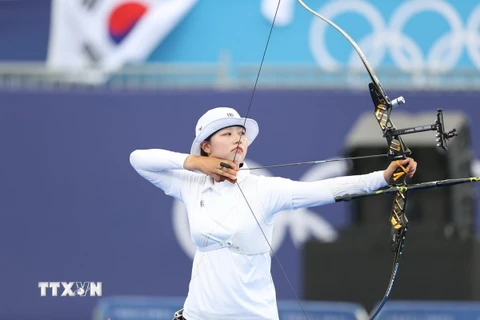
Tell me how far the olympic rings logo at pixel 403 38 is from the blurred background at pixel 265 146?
0.04 ft

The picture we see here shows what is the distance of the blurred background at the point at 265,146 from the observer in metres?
9.62

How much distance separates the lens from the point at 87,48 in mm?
12266

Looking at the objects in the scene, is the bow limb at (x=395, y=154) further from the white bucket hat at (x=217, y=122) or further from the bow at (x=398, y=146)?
the white bucket hat at (x=217, y=122)

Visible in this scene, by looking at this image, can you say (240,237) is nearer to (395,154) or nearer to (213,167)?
(213,167)

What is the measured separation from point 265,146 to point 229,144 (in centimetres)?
464

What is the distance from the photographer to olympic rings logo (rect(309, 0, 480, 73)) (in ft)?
39.0

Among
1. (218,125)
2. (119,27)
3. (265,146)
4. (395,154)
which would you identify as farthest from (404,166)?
(119,27)

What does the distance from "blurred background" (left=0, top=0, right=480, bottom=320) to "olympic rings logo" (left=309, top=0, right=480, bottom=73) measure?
0.5 inches

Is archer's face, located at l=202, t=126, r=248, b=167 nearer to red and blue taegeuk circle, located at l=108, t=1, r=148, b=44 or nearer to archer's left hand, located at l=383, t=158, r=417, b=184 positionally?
archer's left hand, located at l=383, t=158, r=417, b=184

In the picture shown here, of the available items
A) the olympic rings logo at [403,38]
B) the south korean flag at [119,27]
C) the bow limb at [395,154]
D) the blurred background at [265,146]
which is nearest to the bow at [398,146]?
the bow limb at [395,154]

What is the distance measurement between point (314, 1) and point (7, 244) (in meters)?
3.53

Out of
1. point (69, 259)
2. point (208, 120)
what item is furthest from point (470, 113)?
point (208, 120)

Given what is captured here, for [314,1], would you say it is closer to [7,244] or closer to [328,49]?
[328,49]

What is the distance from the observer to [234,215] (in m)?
6.08
